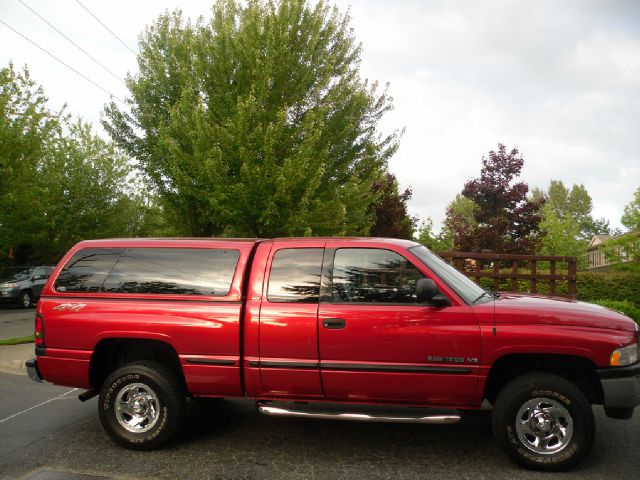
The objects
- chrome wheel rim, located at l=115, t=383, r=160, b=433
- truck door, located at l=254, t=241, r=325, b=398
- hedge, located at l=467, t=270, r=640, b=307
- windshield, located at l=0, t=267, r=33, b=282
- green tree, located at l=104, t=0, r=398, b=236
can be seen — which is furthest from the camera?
windshield, located at l=0, t=267, r=33, b=282

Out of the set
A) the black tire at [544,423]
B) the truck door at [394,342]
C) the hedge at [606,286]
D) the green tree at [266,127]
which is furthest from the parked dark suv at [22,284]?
the black tire at [544,423]

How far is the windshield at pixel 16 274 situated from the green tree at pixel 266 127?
8387 millimetres

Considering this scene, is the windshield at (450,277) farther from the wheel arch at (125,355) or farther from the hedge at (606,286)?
the hedge at (606,286)

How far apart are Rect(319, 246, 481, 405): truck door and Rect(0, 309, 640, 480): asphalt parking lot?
0.51 m

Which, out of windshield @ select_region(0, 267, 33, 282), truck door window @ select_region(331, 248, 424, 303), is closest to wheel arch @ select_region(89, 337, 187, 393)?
truck door window @ select_region(331, 248, 424, 303)

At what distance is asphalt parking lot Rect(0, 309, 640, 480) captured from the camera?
423cm

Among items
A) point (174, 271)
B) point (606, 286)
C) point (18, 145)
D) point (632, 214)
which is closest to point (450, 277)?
point (174, 271)

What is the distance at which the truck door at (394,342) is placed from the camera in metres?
4.39

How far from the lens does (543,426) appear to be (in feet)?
14.0

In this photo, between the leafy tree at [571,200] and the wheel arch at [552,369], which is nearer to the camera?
the wheel arch at [552,369]

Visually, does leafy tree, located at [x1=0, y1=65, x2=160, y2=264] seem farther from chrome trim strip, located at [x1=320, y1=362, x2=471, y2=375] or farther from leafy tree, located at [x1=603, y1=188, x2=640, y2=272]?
leafy tree, located at [x1=603, y1=188, x2=640, y2=272]

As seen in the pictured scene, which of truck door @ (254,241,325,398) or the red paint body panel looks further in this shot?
Answer: truck door @ (254,241,325,398)

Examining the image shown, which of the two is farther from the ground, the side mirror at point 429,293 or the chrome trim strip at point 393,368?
the side mirror at point 429,293

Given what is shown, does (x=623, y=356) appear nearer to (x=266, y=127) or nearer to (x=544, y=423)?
(x=544, y=423)
